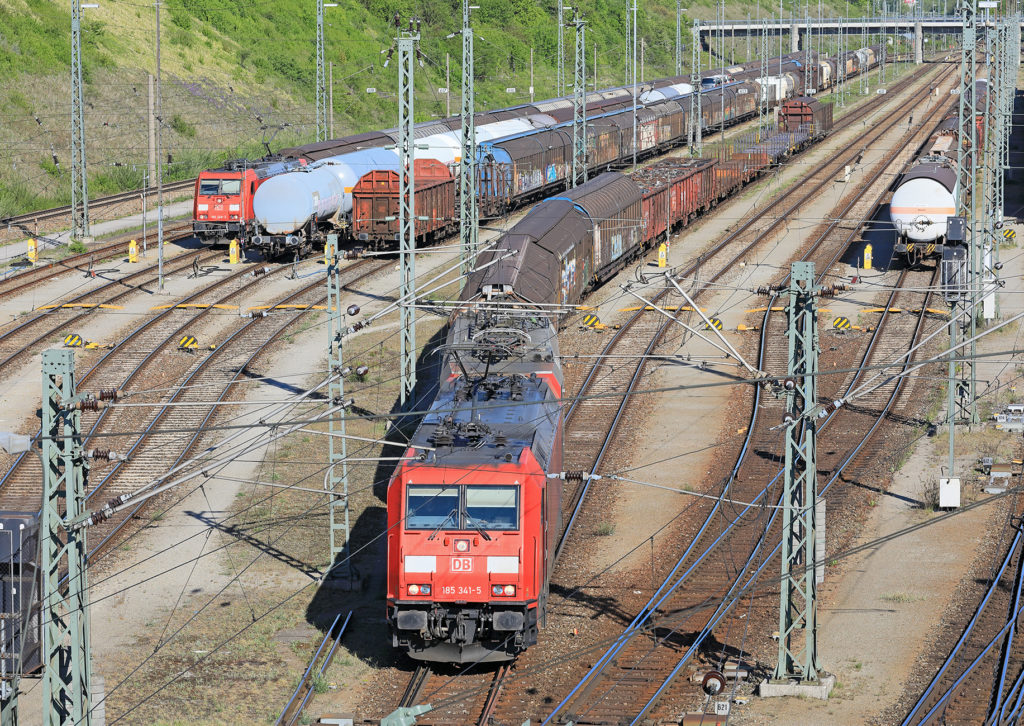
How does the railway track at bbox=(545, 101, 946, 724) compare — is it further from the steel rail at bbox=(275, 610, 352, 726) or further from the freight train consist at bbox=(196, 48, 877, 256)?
the freight train consist at bbox=(196, 48, 877, 256)

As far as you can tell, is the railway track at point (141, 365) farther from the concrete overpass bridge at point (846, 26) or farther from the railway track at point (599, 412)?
the concrete overpass bridge at point (846, 26)

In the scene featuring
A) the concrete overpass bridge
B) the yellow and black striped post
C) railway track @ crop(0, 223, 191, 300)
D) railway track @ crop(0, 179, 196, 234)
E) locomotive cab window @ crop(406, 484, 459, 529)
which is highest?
the concrete overpass bridge

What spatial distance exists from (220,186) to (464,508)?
1289 inches

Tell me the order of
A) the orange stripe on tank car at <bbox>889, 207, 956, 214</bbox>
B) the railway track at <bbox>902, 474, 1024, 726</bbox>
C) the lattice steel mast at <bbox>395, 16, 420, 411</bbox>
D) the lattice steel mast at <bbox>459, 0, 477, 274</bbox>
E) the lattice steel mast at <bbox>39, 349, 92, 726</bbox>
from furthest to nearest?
the orange stripe on tank car at <bbox>889, 207, 956, 214</bbox>
the lattice steel mast at <bbox>459, 0, 477, 274</bbox>
the lattice steel mast at <bbox>395, 16, 420, 411</bbox>
the railway track at <bbox>902, 474, 1024, 726</bbox>
the lattice steel mast at <bbox>39, 349, 92, 726</bbox>

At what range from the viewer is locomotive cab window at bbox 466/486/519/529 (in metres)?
19.5

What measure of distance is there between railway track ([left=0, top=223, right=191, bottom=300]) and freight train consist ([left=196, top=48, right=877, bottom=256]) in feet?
13.1

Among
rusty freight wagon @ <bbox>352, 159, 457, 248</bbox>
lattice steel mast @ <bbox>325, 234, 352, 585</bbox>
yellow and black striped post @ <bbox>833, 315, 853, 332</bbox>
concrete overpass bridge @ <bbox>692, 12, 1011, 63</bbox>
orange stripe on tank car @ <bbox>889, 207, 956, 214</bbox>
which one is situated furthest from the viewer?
concrete overpass bridge @ <bbox>692, 12, 1011, 63</bbox>

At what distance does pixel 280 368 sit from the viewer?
36781 mm

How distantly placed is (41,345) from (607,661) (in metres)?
23.1

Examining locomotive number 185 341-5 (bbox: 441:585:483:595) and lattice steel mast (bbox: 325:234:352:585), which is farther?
lattice steel mast (bbox: 325:234:352:585)

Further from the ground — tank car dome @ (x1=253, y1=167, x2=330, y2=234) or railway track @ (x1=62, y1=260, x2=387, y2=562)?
tank car dome @ (x1=253, y1=167, x2=330, y2=234)

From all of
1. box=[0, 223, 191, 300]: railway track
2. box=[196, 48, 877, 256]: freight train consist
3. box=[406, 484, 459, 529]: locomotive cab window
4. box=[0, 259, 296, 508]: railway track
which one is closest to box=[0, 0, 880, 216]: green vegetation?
box=[0, 223, 191, 300]: railway track

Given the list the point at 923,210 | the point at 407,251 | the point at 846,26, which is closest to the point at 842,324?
the point at 923,210

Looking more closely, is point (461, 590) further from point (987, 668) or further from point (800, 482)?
point (987, 668)
